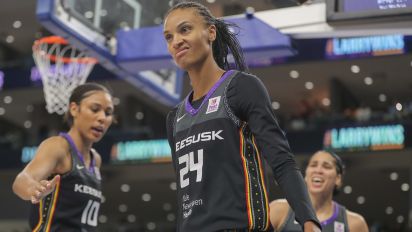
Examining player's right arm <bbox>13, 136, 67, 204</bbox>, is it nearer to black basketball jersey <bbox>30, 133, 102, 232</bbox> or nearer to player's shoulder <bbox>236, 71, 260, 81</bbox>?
black basketball jersey <bbox>30, 133, 102, 232</bbox>

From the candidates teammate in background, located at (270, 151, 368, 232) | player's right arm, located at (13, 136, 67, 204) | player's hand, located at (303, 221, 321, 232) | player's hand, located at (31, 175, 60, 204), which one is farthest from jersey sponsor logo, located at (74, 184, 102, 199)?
player's hand, located at (303, 221, 321, 232)

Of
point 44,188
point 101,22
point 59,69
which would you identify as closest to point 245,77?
point 44,188

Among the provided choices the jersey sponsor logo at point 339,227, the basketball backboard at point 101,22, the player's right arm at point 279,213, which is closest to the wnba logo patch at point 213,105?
the player's right arm at point 279,213

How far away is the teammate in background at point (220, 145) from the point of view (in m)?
2.57

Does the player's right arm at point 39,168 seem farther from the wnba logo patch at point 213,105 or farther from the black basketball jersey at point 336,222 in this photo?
the black basketball jersey at point 336,222

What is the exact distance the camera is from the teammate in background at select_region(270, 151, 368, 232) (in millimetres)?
5020

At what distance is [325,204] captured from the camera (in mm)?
5258

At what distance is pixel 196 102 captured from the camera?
9.51 feet

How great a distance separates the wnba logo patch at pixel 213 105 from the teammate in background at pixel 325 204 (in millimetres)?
2367

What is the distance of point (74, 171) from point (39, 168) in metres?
0.37

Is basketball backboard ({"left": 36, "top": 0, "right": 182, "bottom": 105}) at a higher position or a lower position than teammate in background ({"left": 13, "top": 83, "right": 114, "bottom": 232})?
higher

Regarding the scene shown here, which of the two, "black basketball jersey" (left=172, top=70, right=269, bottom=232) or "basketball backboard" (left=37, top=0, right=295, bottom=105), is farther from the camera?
"basketball backboard" (left=37, top=0, right=295, bottom=105)

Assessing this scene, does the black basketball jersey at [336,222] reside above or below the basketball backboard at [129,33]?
below

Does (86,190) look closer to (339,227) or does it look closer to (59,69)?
(339,227)
